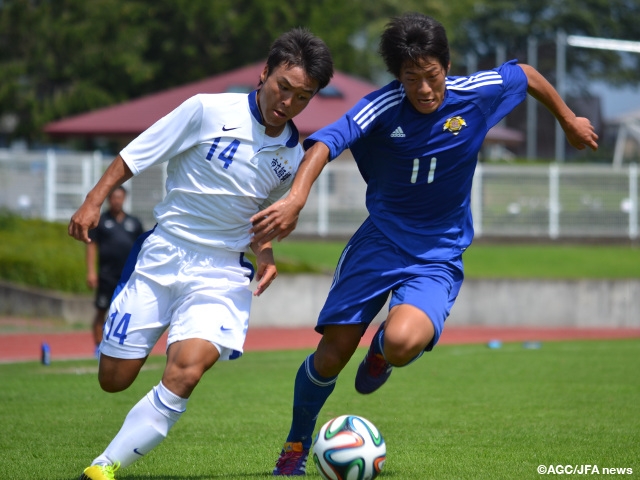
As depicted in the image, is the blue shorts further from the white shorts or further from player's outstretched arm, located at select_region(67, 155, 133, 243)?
player's outstretched arm, located at select_region(67, 155, 133, 243)

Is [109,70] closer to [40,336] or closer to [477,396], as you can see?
[40,336]

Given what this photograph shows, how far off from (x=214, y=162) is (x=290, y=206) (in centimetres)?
61

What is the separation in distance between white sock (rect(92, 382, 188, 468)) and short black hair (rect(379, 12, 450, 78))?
2.21 metres

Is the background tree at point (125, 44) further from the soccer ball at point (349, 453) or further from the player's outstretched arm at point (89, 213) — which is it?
the soccer ball at point (349, 453)

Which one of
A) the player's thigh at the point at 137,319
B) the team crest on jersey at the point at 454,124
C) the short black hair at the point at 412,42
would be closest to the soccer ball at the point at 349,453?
the player's thigh at the point at 137,319

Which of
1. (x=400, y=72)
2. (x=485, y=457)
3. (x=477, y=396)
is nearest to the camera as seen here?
(x=400, y=72)

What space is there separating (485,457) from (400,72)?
247 cm

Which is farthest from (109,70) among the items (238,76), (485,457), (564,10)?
(485,457)

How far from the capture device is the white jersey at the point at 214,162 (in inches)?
226


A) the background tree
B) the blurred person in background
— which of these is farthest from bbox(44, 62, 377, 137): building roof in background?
the blurred person in background

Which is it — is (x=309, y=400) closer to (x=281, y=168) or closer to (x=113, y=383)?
(x=113, y=383)

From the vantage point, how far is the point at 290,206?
5406mm

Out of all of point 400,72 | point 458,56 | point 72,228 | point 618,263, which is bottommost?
point 458,56

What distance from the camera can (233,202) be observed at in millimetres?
5785
